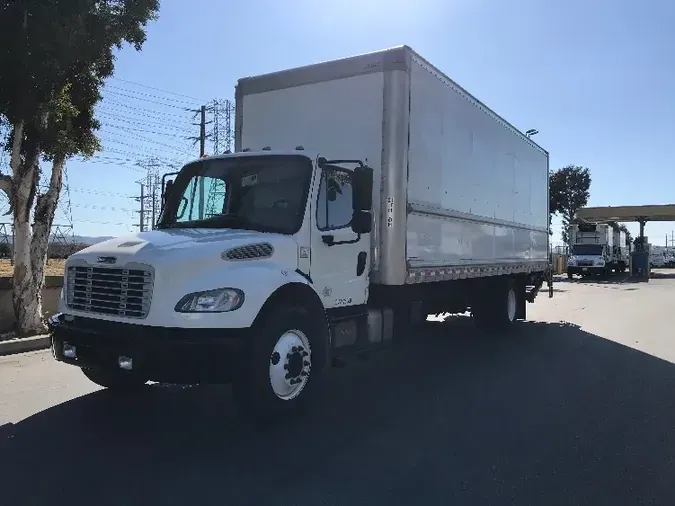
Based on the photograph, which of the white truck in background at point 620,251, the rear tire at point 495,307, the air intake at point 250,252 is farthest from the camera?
the white truck in background at point 620,251

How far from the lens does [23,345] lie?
918 centimetres

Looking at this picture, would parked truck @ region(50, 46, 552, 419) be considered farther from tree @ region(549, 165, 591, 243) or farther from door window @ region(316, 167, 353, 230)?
tree @ region(549, 165, 591, 243)

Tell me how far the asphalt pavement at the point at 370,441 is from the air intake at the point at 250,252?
1.49m

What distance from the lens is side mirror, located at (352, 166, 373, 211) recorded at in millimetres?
5836

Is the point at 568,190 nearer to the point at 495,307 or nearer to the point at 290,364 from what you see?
the point at 495,307

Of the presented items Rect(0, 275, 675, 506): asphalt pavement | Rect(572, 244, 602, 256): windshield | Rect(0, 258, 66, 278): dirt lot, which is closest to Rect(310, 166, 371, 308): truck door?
Rect(0, 275, 675, 506): asphalt pavement

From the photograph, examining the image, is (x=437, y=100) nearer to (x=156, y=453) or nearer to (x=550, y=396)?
(x=550, y=396)

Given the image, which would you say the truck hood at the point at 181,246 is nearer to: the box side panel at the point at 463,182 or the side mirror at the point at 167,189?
the side mirror at the point at 167,189

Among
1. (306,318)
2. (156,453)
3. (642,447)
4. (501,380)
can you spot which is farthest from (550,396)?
(156,453)

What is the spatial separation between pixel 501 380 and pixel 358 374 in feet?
5.77

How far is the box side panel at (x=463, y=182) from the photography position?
23.0ft

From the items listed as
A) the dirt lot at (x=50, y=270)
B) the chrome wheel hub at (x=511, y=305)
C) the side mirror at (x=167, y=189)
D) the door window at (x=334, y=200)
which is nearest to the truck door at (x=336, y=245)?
the door window at (x=334, y=200)

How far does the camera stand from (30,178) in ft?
32.3

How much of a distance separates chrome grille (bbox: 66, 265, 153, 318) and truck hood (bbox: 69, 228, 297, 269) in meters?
0.10
